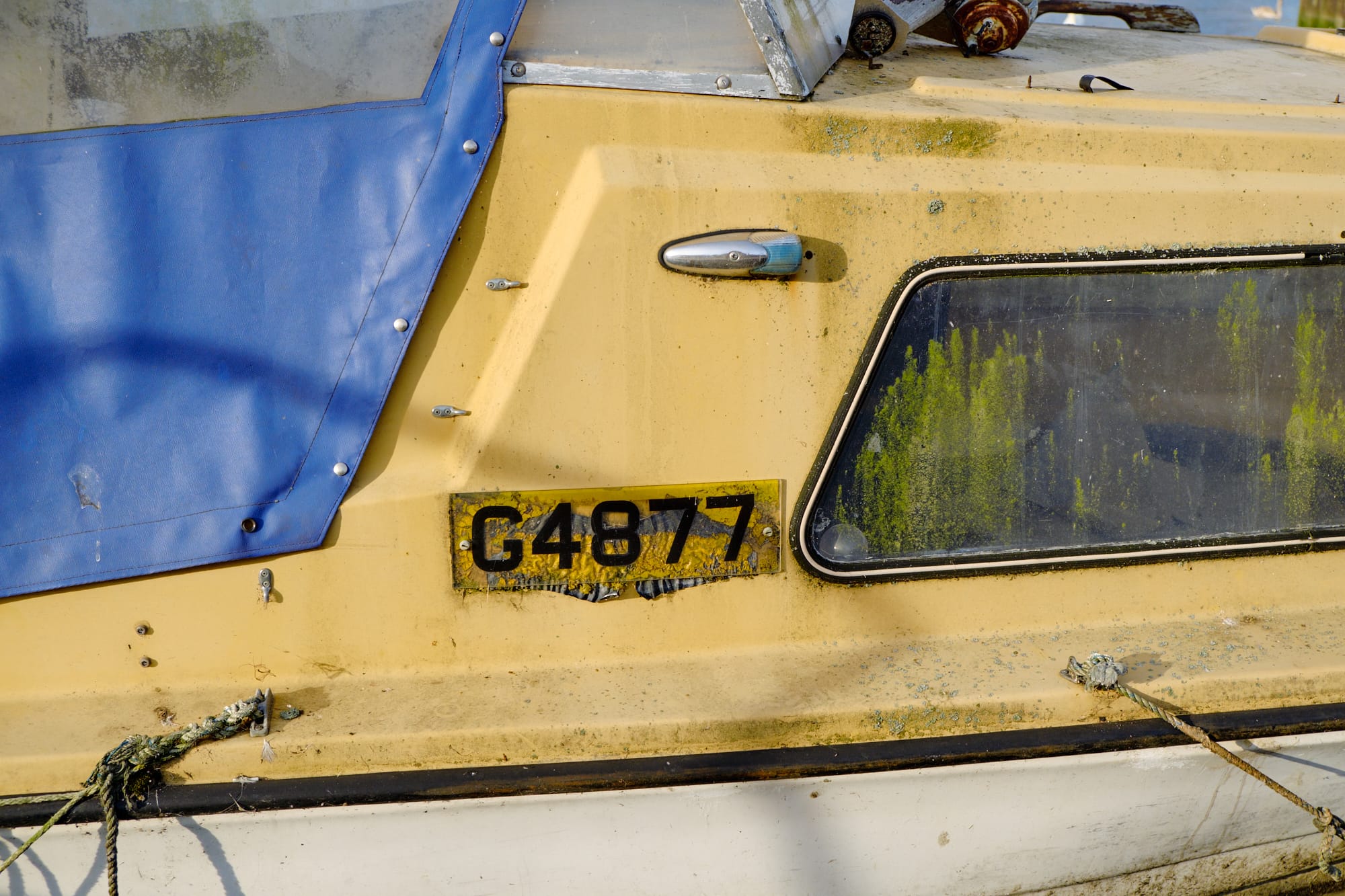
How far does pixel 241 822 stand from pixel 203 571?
420 millimetres

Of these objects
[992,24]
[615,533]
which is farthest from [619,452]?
[992,24]

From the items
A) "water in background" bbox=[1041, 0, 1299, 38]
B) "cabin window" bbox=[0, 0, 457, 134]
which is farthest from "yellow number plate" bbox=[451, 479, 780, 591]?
"water in background" bbox=[1041, 0, 1299, 38]

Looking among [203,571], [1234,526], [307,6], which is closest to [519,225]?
[307,6]

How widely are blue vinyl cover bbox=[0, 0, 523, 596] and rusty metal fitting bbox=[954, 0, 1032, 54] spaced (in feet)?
3.80

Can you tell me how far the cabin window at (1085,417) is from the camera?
1.91 meters

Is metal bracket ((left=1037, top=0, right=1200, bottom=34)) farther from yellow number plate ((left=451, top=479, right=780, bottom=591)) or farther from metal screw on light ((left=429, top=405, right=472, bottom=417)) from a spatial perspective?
metal screw on light ((left=429, top=405, right=472, bottom=417))

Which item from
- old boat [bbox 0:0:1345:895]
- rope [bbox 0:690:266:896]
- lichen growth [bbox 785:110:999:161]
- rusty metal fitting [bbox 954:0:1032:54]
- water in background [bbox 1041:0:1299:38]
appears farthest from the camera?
water in background [bbox 1041:0:1299:38]

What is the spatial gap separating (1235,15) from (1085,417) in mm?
10327

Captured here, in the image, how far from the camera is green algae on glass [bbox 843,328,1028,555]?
6.29ft

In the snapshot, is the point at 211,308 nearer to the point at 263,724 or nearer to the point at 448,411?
the point at 448,411

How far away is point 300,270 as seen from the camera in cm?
177

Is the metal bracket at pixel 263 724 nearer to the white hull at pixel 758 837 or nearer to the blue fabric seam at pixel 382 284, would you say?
the white hull at pixel 758 837

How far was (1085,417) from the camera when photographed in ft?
6.50

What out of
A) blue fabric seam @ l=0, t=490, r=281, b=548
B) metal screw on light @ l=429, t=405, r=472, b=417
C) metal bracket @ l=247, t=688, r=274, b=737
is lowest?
metal bracket @ l=247, t=688, r=274, b=737
